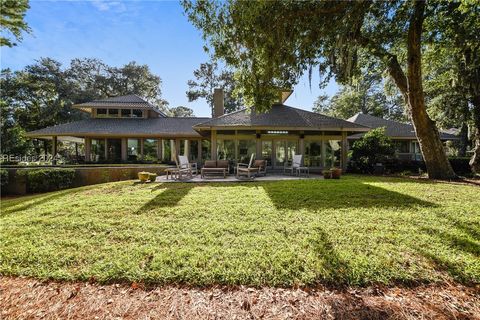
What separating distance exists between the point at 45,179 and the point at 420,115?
18044mm

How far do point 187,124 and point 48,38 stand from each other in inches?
472

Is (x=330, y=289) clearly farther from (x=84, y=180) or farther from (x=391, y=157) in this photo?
(x=391, y=157)

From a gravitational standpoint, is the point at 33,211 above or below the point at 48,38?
below

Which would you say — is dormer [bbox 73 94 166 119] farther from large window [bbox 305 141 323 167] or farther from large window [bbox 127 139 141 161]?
large window [bbox 305 141 323 167]

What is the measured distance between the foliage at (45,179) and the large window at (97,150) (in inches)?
354

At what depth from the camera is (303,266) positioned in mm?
3213

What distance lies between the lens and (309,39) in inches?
331

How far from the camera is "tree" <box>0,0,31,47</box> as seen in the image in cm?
935

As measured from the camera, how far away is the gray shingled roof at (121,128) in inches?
722

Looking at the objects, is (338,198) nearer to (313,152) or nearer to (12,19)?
(313,152)

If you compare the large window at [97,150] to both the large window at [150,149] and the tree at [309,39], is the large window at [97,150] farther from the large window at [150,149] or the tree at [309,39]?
the tree at [309,39]

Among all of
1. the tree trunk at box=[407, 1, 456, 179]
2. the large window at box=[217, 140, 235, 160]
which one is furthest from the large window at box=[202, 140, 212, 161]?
the tree trunk at box=[407, 1, 456, 179]

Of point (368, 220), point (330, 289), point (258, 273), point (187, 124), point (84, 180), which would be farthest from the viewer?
point (187, 124)

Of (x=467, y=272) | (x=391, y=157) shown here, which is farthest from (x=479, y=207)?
(x=391, y=157)
